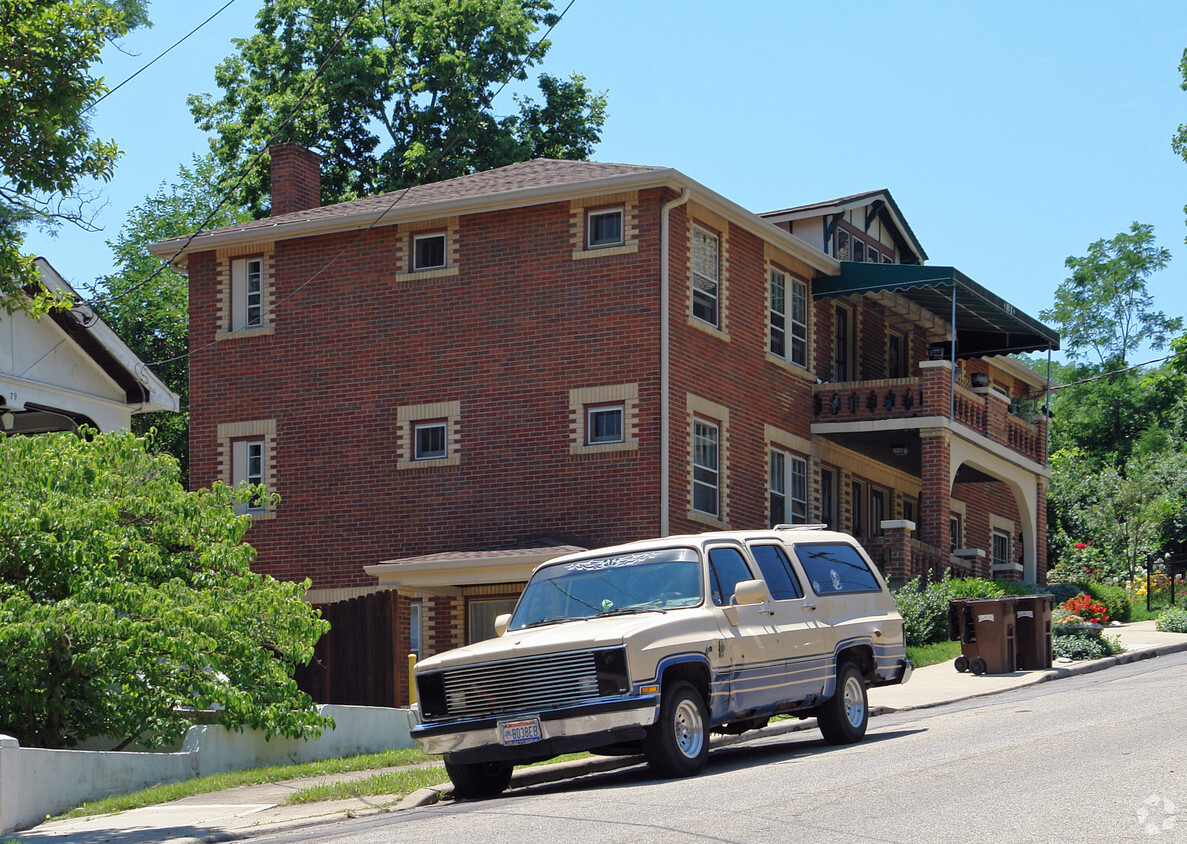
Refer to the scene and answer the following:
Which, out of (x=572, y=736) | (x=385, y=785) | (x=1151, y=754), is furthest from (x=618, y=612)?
(x=1151, y=754)

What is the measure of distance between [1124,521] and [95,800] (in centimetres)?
3205

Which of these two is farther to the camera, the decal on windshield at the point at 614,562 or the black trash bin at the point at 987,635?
the black trash bin at the point at 987,635

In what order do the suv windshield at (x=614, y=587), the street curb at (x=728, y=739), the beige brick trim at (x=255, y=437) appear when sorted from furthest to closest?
the beige brick trim at (x=255, y=437)
the suv windshield at (x=614, y=587)
the street curb at (x=728, y=739)

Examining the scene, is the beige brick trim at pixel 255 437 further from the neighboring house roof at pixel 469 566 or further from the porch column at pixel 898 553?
the porch column at pixel 898 553

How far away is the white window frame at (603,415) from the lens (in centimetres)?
2494

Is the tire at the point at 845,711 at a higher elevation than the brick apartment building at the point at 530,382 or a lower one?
lower

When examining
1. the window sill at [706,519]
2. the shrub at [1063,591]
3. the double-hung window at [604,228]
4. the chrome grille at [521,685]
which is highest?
the double-hung window at [604,228]

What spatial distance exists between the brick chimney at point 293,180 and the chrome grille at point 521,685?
19086 millimetres

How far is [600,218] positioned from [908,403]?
678 centimetres

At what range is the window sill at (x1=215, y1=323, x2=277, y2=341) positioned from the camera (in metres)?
28.0

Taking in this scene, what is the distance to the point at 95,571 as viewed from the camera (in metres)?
15.2

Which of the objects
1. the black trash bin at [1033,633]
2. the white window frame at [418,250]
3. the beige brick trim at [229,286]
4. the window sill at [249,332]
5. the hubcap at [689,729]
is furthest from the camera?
the beige brick trim at [229,286]

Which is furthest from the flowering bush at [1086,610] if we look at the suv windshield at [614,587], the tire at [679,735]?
the tire at [679,735]

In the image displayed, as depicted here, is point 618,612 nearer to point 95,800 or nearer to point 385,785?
point 385,785
